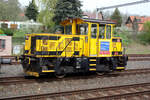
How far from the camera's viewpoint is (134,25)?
45.1 m

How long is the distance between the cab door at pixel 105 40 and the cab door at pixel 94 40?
27 centimetres

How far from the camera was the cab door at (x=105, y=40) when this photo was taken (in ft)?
33.8

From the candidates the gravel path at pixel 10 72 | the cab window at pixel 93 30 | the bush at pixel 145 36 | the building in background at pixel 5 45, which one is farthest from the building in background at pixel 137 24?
the gravel path at pixel 10 72

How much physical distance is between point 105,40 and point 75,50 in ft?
6.49

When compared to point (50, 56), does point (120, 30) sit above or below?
above

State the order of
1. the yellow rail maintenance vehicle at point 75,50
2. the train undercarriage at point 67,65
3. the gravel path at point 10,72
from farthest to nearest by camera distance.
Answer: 1. the gravel path at point 10,72
2. the yellow rail maintenance vehicle at point 75,50
3. the train undercarriage at point 67,65

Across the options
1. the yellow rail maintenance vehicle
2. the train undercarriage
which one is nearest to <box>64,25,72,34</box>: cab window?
the yellow rail maintenance vehicle

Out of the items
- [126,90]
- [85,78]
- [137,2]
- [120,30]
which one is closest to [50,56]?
[85,78]

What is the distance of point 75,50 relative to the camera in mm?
9719

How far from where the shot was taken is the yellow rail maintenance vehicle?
8789 millimetres

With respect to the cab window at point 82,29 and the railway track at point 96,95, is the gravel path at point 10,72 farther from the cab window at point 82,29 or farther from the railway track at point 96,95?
the railway track at point 96,95

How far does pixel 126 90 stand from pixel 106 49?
3438mm

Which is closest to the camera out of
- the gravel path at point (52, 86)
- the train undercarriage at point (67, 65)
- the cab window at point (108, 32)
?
the gravel path at point (52, 86)

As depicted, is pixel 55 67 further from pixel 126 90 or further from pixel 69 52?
pixel 126 90
